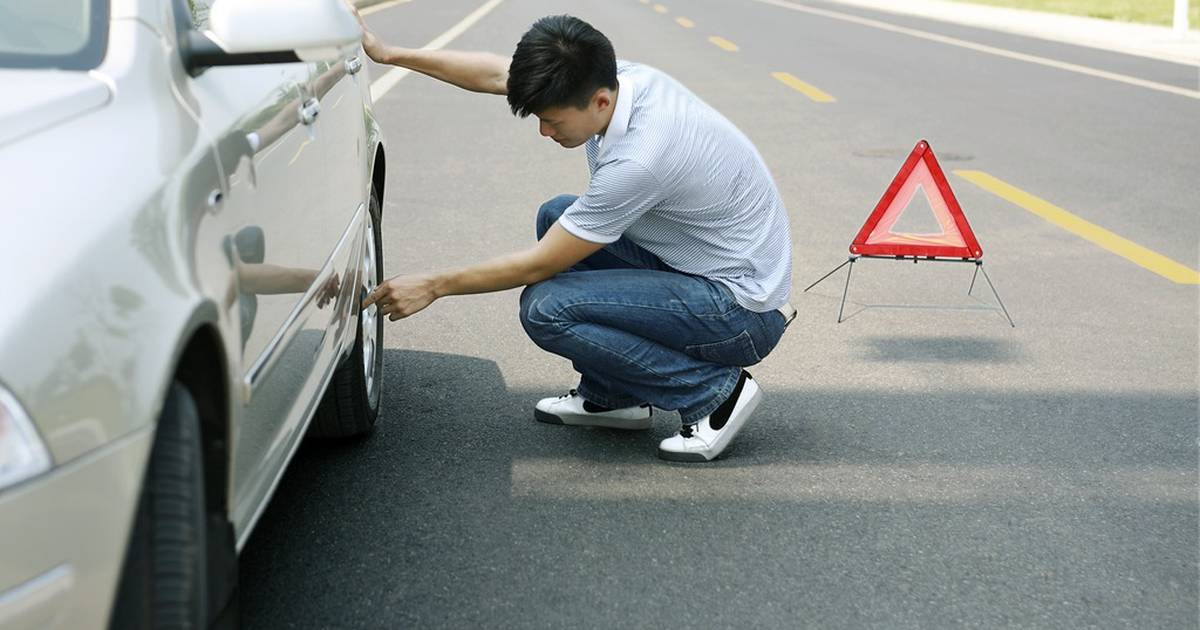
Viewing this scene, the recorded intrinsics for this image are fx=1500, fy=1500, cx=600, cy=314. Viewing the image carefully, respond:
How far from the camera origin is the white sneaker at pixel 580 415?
4531 millimetres

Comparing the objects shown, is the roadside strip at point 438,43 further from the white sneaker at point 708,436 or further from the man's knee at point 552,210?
the white sneaker at point 708,436

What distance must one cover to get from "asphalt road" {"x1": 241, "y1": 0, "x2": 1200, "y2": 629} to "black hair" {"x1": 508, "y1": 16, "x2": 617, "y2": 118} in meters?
1.03

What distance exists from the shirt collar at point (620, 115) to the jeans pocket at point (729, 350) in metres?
0.68

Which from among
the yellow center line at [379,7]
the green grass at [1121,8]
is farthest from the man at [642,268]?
the green grass at [1121,8]

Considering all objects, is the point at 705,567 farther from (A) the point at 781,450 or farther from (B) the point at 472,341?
(B) the point at 472,341

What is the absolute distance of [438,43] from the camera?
690 inches

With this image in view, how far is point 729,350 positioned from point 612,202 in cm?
64

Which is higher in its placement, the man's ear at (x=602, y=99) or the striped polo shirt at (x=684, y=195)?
the man's ear at (x=602, y=99)

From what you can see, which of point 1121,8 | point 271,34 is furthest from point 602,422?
point 1121,8

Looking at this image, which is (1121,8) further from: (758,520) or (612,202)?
(758,520)

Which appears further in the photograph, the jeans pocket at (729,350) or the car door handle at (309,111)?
the jeans pocket at (729,350)

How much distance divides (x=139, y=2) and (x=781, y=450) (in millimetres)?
2336

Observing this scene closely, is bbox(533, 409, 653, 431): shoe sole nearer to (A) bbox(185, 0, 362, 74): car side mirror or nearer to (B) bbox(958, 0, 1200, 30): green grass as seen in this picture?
(A) bbox(185, 0, 362, 74): car side mirror

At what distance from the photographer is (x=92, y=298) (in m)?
1.93
